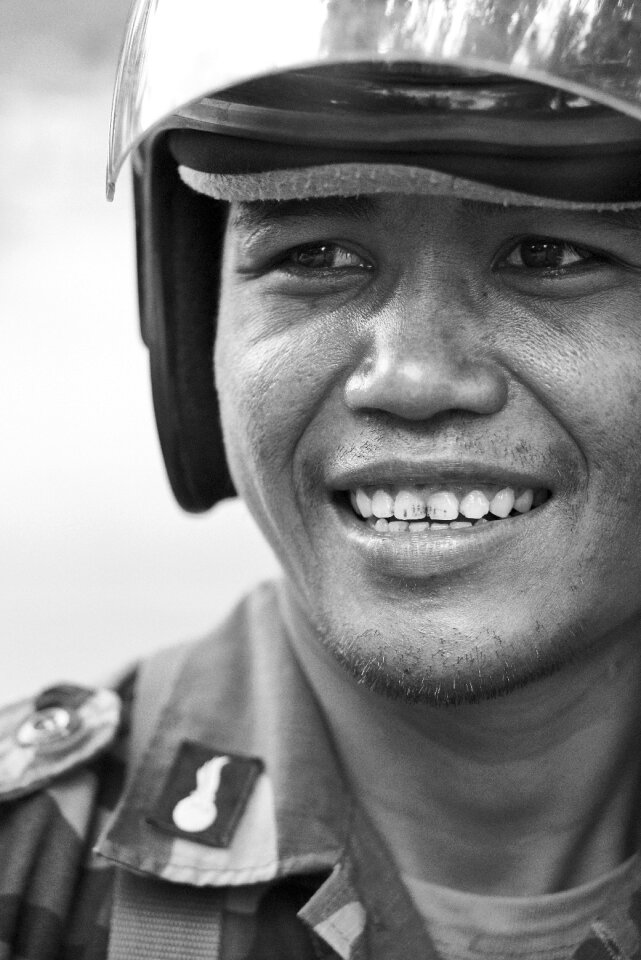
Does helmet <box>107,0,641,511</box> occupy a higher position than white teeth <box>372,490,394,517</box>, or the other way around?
helmet <box>107,0,641,511</box>

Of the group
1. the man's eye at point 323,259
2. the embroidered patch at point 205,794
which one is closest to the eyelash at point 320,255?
the man's eye at point 323,259

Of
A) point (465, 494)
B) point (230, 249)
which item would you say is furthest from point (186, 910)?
point (230, 249)

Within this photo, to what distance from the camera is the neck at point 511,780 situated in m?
2.07

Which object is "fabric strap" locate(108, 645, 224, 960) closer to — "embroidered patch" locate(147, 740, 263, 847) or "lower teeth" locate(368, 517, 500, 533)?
"embroidered patch" locate(147, 740, 263, 847)

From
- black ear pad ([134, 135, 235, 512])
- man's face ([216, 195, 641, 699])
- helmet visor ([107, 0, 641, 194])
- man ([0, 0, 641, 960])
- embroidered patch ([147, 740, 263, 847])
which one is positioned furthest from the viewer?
black ear pad ([134, 135, 235, 512])

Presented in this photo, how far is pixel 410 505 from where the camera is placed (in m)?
1.87

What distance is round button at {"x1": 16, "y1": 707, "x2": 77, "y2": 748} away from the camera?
222cm

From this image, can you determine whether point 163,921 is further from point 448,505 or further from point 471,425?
point 471,425

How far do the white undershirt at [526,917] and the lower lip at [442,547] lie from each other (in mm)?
530

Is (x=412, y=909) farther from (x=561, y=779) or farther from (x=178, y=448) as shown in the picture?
(x=178, y=448)

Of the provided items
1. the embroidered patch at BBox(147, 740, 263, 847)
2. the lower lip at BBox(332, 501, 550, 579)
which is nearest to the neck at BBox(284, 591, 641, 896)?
the embroidered patch at BBox(147, 740, 263, 847)

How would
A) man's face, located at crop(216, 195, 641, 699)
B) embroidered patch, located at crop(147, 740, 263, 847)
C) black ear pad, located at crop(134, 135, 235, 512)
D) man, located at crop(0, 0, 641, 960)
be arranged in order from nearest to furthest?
man, located at crop(0, 0, 641, 960) → man's face, located at crop(216, 195, 641, 699) → embroidered patch, located at crop(147, 740, 263, 847) → black ear pad, located at crop(134, 135, 235, 512)

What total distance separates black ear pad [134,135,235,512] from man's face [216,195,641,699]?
1.07 feet

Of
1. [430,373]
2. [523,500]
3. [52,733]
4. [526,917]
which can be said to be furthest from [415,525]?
[52,733]
